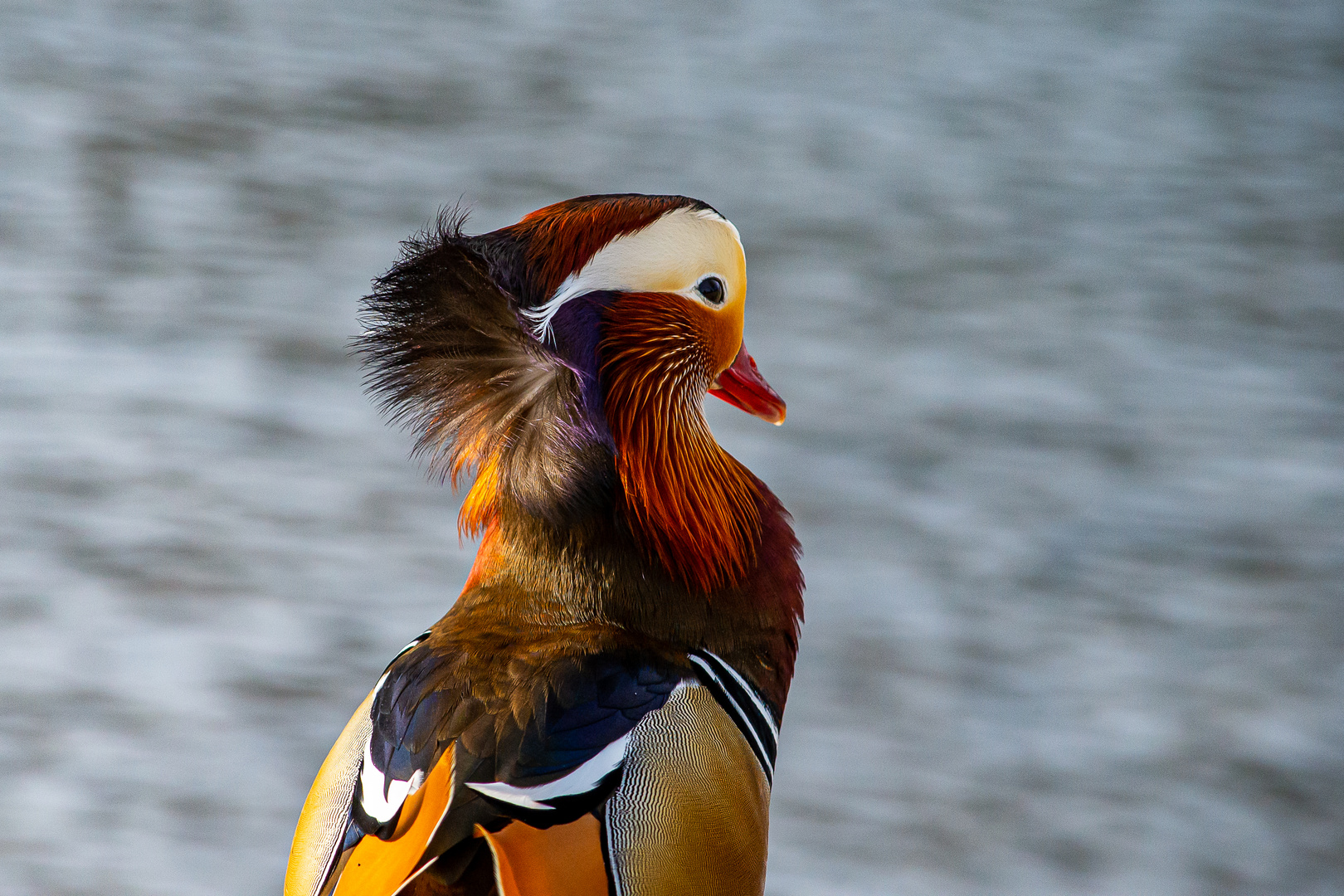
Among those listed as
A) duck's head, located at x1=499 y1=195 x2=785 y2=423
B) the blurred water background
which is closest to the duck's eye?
duck's head, located at x1=499 y1=195 x2=785 y2=423

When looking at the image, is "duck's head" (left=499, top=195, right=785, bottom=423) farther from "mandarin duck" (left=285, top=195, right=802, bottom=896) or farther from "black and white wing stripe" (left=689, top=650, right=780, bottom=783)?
"black and white wing stripe" (left=689, top=650, right=780, bottom=783)

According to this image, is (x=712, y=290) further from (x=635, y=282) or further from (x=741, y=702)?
(x=741, y=702)

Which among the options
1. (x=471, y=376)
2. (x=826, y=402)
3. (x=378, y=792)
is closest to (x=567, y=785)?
(x=378, y=792)

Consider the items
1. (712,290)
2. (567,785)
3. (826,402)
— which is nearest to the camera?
(567,785)

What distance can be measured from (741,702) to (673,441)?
21 cm

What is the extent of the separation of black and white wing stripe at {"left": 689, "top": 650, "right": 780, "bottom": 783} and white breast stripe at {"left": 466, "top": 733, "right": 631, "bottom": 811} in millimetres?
105

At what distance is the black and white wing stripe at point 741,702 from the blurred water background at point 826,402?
0.60m

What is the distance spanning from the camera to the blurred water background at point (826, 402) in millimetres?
1707

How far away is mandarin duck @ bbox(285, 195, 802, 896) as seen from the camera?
2.82 ft

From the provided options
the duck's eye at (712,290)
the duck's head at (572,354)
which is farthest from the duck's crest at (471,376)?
the duck's eye at (712,290)

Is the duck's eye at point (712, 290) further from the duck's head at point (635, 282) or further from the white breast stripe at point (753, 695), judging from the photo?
the white breast stripe at point (753, 695)

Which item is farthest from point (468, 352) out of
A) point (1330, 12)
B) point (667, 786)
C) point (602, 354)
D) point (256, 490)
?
point (1330, 12)

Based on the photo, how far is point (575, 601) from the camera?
0.99m

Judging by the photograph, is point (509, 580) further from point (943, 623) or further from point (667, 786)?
point (943, 623)
